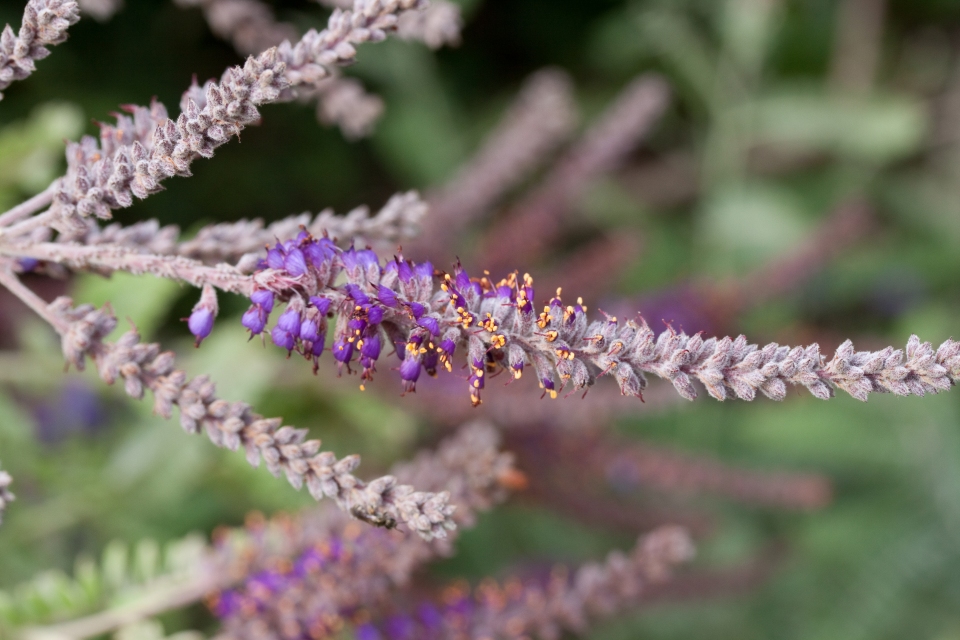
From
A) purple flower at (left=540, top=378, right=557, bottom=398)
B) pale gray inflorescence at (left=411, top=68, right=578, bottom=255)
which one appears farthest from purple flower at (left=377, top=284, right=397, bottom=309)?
pale gray inflorescence at (left=411, top=68, right=578, bottom=255)

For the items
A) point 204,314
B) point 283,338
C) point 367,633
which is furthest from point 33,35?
point 367,633

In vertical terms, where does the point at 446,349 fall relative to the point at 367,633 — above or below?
above

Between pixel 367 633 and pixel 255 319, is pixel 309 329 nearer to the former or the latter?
pixel 255 319

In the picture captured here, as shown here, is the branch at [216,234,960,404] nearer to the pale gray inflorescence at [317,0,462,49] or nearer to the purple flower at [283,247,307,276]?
the purple flower at [283,247,307,276]

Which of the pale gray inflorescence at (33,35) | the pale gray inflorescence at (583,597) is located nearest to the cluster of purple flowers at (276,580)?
the pale gray inflorescence at (583,597)

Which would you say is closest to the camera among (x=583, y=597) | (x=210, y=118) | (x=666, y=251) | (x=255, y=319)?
(x=210, y=118)

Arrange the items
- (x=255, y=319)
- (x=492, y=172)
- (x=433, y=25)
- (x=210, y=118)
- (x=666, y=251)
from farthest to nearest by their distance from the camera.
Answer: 1. (x=666, y=251)
2. (x=492, y=172)
3. (x=433, y=25)
4. (x=255, y=319)
5. (x=210, y=118)
